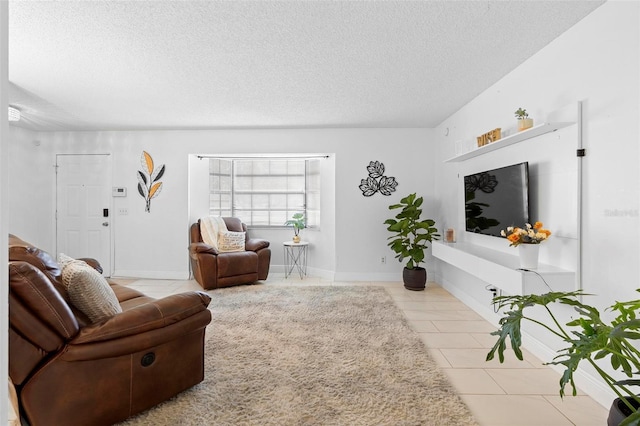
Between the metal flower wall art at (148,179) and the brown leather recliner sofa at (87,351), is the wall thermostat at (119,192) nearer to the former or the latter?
the metal flower wall art at (148,179)

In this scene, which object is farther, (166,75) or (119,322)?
(166,75)

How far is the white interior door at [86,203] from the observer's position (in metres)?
5.83

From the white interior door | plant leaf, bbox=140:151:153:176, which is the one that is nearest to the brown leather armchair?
→ plant leaf, bbox=140:151:153:176

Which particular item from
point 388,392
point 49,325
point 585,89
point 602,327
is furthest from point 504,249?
point 49,325

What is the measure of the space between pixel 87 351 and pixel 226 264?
3330mm

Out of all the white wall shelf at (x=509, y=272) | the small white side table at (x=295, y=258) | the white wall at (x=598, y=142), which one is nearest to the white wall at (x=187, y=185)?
the small white side table at (x=295, y=258)

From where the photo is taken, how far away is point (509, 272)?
103 inches

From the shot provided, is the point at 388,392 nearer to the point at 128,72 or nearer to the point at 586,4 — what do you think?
the point at 586,4

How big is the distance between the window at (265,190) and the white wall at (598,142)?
389 centimetres

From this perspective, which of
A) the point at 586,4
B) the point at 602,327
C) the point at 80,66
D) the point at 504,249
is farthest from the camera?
the point at 504,249

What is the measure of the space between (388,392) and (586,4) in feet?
8.89

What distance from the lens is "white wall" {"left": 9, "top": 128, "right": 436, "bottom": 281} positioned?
5582mm

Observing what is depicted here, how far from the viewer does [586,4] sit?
7.30ft

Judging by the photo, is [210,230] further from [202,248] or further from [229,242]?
[202,248]
